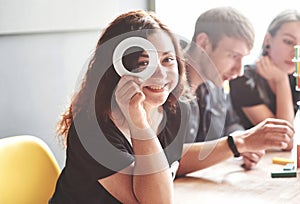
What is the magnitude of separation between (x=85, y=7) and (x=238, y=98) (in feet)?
2.40

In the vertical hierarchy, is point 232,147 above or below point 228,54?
below

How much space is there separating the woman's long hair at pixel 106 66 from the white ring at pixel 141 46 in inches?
0.6

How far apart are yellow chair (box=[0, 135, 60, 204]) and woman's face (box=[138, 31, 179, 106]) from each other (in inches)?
14.0

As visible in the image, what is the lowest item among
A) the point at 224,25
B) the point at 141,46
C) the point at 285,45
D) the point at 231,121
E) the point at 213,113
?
the point at 231,121

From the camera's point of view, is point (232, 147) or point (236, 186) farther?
point (232, 147)

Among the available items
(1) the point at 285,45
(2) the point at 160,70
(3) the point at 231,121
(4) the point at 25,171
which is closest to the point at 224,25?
(1) the point at 285,45

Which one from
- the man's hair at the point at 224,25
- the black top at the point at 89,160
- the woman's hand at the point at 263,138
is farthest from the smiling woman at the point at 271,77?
the black top at the point at 89,160

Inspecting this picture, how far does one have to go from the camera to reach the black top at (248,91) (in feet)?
7.58

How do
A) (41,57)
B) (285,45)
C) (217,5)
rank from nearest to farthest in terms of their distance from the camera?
1. (41,57)
2. (285,45)
3. (217,5)

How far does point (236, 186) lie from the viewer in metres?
1.56

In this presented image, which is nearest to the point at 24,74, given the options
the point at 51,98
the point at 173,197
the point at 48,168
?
the point at 51,98

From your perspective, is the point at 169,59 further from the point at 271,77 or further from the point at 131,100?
the point at 271,77

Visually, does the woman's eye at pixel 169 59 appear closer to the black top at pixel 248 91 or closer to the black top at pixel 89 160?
the black top at pixel 89 160

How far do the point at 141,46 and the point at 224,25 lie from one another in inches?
33.6
